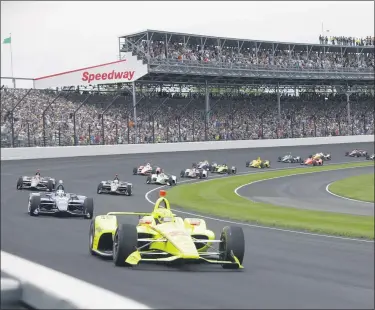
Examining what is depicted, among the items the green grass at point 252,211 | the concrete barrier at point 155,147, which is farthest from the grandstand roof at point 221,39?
the green grass at point 252,211

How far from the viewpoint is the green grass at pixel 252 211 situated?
44.4 feet

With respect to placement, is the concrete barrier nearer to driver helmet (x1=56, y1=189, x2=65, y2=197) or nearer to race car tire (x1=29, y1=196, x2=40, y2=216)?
driver helmet (x1=56, y1=189, x2=65, y2=197)

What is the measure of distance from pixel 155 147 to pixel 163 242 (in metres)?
29.9

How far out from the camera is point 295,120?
55906mm

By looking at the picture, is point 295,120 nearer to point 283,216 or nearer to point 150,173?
point 150,173

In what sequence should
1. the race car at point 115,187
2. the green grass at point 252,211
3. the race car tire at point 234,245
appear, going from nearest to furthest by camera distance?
the race car tire at point 234,245, the green grass at point 252,211, the race car at point 115,187

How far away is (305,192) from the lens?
29.0 m

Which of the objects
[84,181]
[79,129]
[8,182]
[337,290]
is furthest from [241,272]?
[79,129]

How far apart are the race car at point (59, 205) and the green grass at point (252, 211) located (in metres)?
3.81

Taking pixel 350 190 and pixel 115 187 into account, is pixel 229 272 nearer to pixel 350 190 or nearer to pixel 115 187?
pixel 115 187

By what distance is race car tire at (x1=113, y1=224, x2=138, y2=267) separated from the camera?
825 cm

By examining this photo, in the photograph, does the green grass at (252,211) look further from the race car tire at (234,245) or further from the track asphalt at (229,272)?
the race car tire at (234,245)

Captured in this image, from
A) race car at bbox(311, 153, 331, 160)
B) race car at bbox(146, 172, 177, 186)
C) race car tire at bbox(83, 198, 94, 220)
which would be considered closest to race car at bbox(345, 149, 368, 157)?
race car at bbox(311, 153, 331, 160)

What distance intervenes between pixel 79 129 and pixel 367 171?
16162 mm
